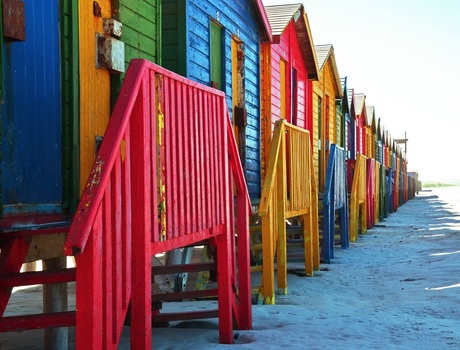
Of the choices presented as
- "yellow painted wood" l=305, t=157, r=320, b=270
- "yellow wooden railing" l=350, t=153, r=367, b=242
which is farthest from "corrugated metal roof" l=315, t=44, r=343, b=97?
"yellow painted wood" l=305, t=157, r=320, b=270

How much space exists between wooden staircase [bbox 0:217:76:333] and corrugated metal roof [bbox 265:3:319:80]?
8673 millimetres

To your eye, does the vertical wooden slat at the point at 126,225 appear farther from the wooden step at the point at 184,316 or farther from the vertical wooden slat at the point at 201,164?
the wooden step at the point at 184,316

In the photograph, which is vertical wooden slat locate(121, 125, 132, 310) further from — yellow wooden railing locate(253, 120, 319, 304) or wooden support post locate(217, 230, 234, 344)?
yellow wooden railing locate(253, 120, 319, 304)

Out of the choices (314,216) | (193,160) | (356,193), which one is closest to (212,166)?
(193,160)

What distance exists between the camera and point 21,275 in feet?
13.0

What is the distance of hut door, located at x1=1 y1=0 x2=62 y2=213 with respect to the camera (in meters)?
4.65

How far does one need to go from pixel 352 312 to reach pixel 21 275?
4092 mm

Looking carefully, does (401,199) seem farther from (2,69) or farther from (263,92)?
(2,69)

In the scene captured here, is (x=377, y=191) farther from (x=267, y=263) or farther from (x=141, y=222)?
(x=141, y=222)

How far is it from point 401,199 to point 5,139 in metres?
44.2

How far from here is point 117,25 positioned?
6207 millimetres

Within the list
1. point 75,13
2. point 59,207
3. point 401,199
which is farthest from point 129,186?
point 401,199

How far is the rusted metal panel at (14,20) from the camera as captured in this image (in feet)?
14.8

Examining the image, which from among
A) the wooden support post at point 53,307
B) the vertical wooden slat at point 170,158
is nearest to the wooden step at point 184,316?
the wooden support post at point 53,307
